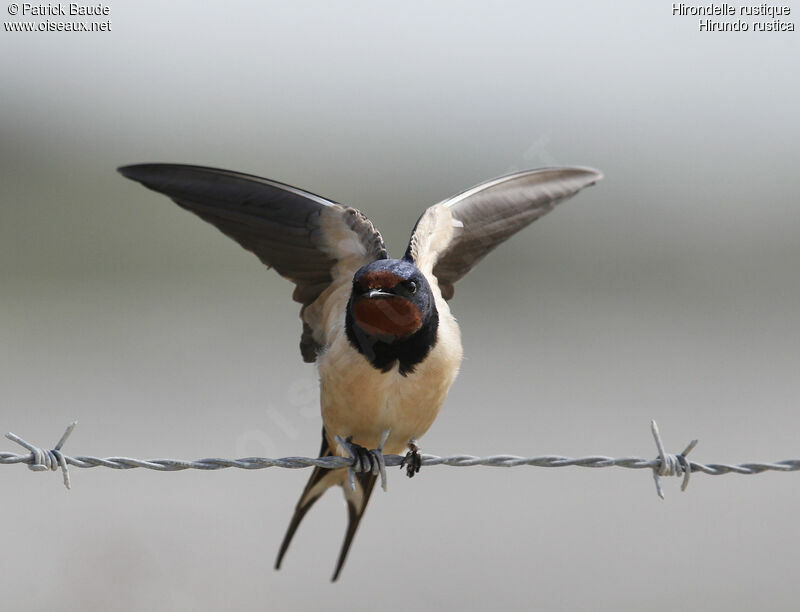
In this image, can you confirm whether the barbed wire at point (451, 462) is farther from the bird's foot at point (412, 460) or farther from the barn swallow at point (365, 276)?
the bird's foot at point (412, 460)

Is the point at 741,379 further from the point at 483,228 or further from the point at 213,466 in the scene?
the point at 213,466

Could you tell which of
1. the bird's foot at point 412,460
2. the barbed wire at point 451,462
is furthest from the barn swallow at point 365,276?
the barbed wire at point 451,462

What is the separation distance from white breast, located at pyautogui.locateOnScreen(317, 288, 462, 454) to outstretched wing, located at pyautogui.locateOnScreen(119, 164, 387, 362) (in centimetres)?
31

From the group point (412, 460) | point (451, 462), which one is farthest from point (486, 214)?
point (451, 462)

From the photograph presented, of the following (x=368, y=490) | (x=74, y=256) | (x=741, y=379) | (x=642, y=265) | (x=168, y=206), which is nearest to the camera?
(x=368, y=490)

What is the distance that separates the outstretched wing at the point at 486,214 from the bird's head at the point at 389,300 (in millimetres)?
378

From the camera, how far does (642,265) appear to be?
1411 cm

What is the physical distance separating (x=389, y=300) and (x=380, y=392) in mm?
270

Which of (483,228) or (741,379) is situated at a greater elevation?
(741,379)

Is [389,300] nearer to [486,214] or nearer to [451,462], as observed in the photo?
[451,462]

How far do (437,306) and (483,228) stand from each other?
0.50 meters

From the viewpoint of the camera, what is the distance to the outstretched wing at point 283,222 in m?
3.22

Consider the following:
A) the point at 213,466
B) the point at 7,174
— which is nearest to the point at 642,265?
the point at 7,174

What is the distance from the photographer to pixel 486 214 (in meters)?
3.65
